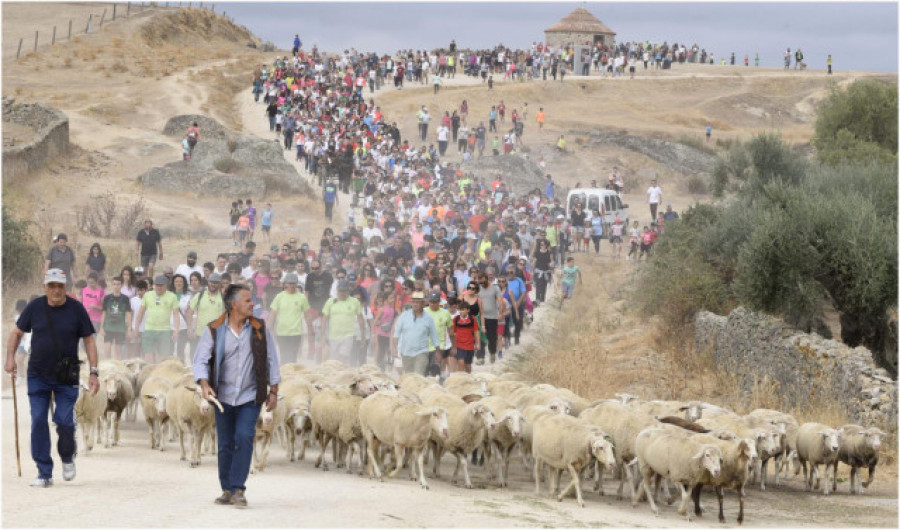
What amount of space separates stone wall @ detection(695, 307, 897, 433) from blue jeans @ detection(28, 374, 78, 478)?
11.2 metres

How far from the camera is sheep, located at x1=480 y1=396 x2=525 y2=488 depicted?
45.6ft

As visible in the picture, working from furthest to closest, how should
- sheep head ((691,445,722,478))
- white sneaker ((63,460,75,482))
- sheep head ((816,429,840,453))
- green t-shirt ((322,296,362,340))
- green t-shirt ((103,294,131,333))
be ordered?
1. green t-shirt ((103,294,131,333))
2. green t-shirt ((322,296,362,340))
3. sheep head ((816,429,840,453))
4. sheep head ((691,445,722,478))
5. white sneaker ((63,460,75,482))

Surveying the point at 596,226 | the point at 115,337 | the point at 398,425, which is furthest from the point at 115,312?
the point at 596,226

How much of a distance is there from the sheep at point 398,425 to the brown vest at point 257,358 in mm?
2924

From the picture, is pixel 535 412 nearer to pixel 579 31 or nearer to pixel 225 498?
pixel 225 498

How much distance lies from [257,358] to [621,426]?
4823mm

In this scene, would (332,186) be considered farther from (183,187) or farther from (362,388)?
(362,388)

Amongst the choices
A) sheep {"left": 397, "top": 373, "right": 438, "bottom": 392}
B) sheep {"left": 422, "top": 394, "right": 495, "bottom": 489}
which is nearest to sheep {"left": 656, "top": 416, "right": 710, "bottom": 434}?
sheep {"left": 422, "top": 394, "right": 495, "bottom": 489}

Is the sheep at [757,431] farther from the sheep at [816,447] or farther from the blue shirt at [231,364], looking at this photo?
the blue shirt at [231,364]

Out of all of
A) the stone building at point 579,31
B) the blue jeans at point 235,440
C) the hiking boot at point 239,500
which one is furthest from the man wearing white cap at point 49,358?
the stone building at point 579,31

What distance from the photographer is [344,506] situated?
440 inches

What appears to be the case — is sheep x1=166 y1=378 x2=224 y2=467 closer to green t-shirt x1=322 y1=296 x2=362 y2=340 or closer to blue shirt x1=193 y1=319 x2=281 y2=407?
blue shirt x1=193 y1=319 x2=281 y2=407

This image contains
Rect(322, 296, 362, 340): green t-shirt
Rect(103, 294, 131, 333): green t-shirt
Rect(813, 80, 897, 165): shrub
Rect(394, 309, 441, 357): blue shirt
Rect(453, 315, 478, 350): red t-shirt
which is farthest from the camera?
Rect(813, 80, 897, 165): shrub

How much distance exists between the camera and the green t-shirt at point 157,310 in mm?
19484
